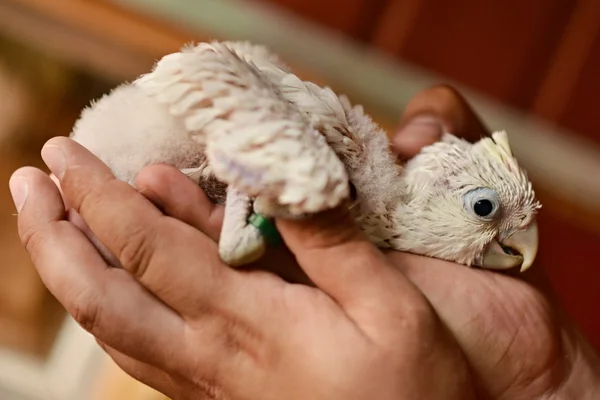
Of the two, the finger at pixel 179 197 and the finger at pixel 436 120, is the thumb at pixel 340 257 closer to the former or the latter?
the finger at pixel 179 197

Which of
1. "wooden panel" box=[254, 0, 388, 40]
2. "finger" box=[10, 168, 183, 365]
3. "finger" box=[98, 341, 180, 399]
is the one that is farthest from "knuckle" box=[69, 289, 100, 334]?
"wooden panel" box=[254, 0, 388, 40]

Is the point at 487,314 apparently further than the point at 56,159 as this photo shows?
Yes

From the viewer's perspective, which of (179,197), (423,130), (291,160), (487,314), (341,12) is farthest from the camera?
(341,12)

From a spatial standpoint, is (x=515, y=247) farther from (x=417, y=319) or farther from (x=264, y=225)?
(x=264, y=225)

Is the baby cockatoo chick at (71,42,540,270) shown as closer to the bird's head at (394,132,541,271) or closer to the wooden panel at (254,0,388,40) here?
the bird's head at (394,132,541,271)

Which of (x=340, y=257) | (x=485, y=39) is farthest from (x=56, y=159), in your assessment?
(x=485, y=39)

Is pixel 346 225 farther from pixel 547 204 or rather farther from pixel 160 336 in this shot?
pixel 547 204

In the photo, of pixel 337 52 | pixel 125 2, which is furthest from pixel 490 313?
pixel 125 2
